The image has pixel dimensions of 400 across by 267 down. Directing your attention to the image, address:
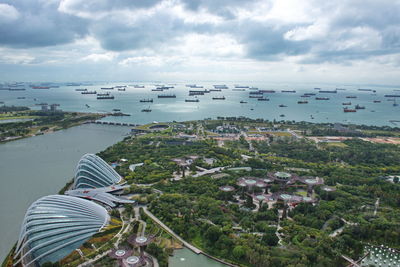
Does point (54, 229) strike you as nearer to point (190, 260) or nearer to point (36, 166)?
point (190, 260)

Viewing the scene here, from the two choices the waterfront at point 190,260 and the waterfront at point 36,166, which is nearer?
the waterfront at point 190,260

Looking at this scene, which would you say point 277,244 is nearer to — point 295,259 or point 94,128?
point 295,259

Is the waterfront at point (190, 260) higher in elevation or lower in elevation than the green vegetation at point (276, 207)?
lower

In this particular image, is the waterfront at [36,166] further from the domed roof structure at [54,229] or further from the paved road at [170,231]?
the paved road at [170,231]

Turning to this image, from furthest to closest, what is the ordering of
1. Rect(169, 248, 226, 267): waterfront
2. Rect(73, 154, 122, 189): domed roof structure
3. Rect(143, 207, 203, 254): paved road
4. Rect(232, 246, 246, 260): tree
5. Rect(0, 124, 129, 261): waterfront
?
Rect(73, 154, 122, 189): domed roof structure < Rect(0, 124, 129, 261): waterfront < Rect(143, 207, 203, 254): paved road < Rect(169, 248, 226, 267): waterfront < Rect(232, 246, 246, 260): tree

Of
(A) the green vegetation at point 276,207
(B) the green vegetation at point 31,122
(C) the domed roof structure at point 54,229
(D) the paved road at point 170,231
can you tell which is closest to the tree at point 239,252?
(A) the green vegetation at point 276,207

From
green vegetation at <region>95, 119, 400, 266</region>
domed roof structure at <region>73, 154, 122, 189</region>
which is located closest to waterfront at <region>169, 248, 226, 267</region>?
green vegetation at <region>95, 119, 400, 266</region>

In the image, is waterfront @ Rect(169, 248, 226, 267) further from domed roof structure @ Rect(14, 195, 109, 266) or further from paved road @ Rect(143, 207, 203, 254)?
domed roof structure @ Rect(14, 195, 109, 266)
